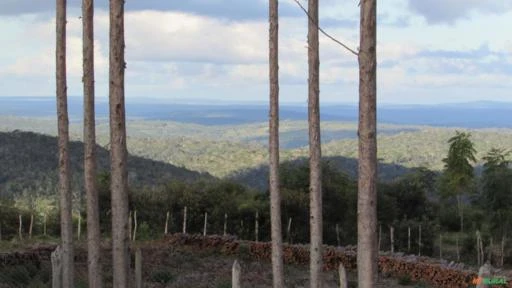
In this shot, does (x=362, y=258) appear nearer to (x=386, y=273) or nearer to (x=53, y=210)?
(x=386, y=273)

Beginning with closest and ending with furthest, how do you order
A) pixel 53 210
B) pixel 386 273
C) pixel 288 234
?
pixel 386 273, pixel 288 234, pixel 53 210

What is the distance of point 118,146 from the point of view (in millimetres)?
10844

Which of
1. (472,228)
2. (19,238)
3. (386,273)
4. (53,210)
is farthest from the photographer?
(472,228)

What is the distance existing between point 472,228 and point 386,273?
2038 cm

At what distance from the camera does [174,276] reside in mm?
20938

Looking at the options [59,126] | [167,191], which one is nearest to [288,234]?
[167,191]

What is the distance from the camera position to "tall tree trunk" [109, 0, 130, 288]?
424 inches

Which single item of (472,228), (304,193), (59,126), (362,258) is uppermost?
(59,126)

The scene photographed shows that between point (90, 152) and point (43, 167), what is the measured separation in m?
39.9

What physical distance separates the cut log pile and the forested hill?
18947 millimetres

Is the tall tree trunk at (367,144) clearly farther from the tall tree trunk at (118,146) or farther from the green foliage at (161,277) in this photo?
the green foliage at (161,277)

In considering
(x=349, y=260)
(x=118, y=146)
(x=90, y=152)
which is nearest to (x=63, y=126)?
(x=90, y=152)

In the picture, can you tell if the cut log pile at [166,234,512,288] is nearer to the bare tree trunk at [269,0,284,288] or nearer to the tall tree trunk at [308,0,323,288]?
the bare tree trunk at [269,0,284,288]

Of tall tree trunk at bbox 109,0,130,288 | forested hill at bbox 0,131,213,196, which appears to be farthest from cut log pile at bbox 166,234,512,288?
forested hill at bbox 0,131,213,196
